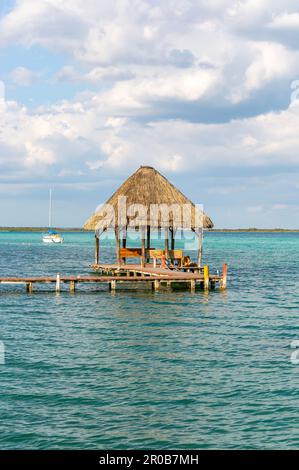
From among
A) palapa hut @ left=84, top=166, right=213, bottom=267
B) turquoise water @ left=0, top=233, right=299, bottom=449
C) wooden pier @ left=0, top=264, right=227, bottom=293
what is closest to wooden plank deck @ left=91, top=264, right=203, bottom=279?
wooden pier @ left=0, top=264, right=227, bottom=293

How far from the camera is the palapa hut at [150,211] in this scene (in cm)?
3894

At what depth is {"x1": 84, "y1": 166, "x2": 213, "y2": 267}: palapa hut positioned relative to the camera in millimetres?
38938

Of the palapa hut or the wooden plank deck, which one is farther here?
the palapa hut

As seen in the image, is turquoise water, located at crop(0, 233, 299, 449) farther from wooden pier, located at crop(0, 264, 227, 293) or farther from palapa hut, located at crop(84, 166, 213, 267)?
palapa hut, located at crop(84, 166, 213, 267)

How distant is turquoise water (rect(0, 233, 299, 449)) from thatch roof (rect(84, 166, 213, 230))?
10.5 meters

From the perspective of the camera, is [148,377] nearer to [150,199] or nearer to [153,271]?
[153,271]

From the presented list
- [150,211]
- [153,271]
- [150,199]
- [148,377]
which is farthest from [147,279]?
[148,377]

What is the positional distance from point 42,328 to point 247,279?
23.7 meters

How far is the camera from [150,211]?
3900 cm

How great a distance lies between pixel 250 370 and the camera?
17.2 meters

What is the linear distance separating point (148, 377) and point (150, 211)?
905 inches

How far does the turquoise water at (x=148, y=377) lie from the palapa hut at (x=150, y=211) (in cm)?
1029

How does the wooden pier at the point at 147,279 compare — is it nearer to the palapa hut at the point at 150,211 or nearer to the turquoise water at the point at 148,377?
the palapa hut at the point at 150,211
